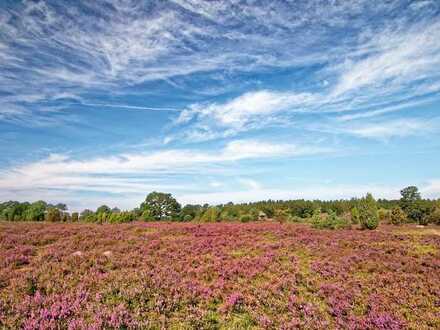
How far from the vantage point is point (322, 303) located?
7.98m

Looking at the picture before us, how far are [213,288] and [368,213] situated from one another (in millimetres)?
28878

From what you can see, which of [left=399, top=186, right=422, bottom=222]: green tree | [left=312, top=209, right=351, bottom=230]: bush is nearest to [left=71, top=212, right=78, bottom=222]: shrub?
[left=312, top=209, right=351, bottom=230]: bush

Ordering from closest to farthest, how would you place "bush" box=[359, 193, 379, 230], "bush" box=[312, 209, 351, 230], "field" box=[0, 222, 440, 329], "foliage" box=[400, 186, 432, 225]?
Answer: "field" box=[0, 222, 440, 329] < "bush" box=[312, 209, 351, 230] < "bush" box=[359, 193, 379, 230] < "foliage" box=[400, 186, 432, 225]

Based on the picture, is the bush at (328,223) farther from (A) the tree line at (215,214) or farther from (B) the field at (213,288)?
(B) the field at (213,288)

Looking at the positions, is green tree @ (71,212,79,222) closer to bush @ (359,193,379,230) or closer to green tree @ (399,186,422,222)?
bush @ (359,193,379,230)

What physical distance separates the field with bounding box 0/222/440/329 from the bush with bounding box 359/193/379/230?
59.1ft

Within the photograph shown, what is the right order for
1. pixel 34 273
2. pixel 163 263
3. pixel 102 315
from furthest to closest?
pixel 163 263 → pixel 34 273 → pixel 102 315

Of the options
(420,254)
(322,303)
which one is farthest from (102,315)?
(420,254)

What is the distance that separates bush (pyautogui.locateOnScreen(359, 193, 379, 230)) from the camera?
31109 mm

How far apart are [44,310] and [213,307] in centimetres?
402

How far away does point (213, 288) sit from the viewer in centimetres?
859

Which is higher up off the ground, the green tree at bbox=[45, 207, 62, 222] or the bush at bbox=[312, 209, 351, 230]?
the green tree at bbox=[45, 207, 62, 222]

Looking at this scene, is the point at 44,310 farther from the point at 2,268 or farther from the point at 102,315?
the point at 2,268

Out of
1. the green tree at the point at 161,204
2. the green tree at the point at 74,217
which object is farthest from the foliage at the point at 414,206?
the green tree at the point at 74,217
